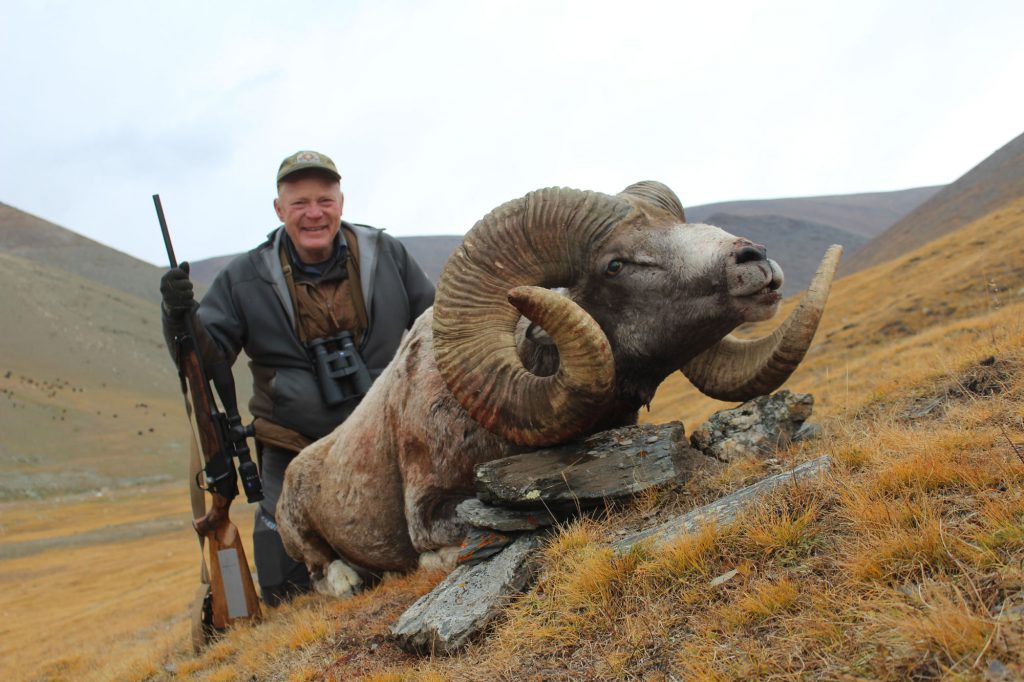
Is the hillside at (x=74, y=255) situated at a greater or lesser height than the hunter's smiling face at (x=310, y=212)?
greater

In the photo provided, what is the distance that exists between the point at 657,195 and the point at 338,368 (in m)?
3.81

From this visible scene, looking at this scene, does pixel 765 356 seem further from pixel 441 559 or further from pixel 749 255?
pixel 441 559

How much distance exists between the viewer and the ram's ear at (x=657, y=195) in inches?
214

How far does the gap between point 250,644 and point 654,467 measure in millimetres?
3690

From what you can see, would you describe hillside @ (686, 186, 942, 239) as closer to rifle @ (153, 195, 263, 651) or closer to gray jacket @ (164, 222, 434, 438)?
gray jacket @ (164, 222, 434, 438)

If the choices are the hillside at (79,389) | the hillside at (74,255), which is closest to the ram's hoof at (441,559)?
the hillside at (79,389)

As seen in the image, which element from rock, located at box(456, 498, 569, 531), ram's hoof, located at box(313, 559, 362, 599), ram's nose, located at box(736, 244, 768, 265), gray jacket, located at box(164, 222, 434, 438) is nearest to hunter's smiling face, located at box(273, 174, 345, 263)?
gray jacket, located at box(164, 222, 434, 438)

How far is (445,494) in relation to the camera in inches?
223

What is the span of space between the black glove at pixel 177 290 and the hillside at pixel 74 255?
139500 mm

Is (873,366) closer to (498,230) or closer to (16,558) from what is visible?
(498,230)

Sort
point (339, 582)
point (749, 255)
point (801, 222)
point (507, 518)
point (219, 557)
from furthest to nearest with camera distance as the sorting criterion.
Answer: point (801, 222), point (219, 557), point (339, 582), point (507, 518), point (749, 255)

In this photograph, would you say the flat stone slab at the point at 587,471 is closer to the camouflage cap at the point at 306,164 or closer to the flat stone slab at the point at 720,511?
the flat stone slab at the point at 720,511

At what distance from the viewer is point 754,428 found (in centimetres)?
589

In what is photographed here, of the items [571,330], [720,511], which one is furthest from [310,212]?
[720,511]
